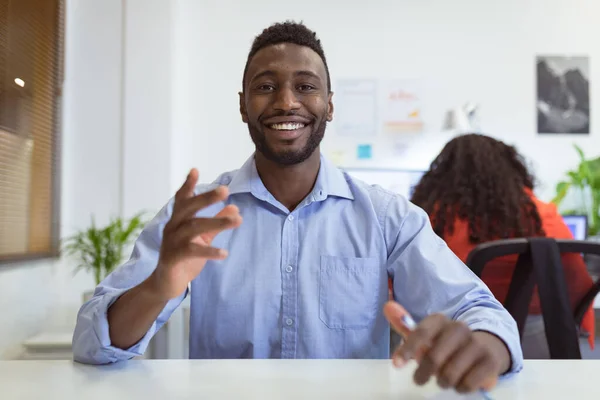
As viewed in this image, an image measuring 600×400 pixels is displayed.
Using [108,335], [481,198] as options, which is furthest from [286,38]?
[481,198]

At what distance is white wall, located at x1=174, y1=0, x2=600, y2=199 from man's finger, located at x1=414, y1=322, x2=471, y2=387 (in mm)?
3460

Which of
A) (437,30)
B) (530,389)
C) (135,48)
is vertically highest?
(437,30)

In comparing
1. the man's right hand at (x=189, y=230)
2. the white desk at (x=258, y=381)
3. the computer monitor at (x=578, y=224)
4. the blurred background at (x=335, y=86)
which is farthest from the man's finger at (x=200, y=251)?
the computer monitor at (x=578, y=224)

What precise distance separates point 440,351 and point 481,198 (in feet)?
4.56

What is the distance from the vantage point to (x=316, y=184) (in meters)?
1.25

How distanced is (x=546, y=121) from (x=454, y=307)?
3445 millimetres

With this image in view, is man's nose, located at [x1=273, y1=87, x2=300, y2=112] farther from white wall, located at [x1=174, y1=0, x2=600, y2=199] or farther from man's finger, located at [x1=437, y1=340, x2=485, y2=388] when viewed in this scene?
white wall, located at [x1=174, y1=0, x2=600, y2=199]

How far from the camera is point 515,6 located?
13.4ft

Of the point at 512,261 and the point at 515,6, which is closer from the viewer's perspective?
the point at 512,261

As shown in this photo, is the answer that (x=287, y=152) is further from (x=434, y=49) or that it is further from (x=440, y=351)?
(x=434, y=49)

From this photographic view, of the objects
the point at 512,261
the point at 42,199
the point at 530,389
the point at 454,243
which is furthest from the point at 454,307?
the point at 42,199

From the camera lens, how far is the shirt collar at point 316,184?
1239 mm

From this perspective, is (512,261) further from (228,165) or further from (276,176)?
(228,165)

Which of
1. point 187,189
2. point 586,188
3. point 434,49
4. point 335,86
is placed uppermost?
point 434,49
